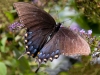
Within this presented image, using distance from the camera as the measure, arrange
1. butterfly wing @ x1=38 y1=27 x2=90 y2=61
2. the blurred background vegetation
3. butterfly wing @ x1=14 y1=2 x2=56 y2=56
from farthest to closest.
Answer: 1. the blurred background vegetation
2. butterfly wing @ x1=14 y1=2 x2=56 y2=56
3. butterfly wing @ x1=38 y1=27 x2=90 y2=61

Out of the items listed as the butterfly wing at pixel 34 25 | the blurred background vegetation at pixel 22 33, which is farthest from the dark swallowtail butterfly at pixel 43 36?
the blurred background vegetation at pixel 22 33

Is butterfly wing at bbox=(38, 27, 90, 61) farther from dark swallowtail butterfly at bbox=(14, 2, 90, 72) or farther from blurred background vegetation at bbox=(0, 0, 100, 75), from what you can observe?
blurred background vegetation at bbox=(0, 0, 100, 75)

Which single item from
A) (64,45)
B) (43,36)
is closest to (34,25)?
(43,36)

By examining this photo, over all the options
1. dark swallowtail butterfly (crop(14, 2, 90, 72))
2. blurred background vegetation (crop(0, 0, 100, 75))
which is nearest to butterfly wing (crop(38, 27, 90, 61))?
dark swallowtail butterfly (crop(14, 2, 90, 72))

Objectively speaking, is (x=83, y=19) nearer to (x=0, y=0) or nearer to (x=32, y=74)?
(x=0, y=0)

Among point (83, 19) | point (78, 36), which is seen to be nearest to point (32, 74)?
point (78, 36)

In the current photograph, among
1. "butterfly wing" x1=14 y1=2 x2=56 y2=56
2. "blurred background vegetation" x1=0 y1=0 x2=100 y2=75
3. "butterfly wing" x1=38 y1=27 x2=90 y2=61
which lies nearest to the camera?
"butterfly wing" x1=38 y1=27 x2=90 y2=61

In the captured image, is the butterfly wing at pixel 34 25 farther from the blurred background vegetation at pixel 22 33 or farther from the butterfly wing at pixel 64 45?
the blurred background vegetation at pixel 22 33
